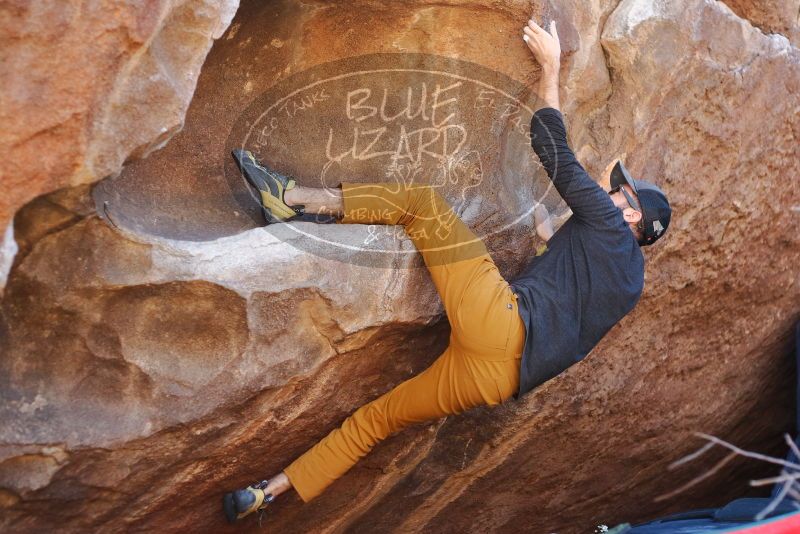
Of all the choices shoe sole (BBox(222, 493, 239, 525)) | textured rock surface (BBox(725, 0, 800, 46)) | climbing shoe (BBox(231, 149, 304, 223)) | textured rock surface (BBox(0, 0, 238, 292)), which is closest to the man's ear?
climbing shoe (BBox(231, 149, 304, 223))

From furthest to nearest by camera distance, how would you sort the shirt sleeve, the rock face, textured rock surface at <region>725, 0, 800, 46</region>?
textured rock surface at <region>725, 0, 800, 46</region>, the shirt sleeve, the rock face

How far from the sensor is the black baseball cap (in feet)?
7.72

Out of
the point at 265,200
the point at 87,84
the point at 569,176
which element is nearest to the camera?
the point at 87,84

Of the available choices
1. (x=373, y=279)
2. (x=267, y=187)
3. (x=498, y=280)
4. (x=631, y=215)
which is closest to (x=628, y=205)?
(x=631, y=215)

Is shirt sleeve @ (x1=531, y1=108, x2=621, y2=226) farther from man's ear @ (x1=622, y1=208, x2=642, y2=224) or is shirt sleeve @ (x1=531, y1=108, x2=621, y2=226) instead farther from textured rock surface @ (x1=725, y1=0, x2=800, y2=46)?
textured rock surface @ (x1=725, y1=0, x2=800, y2=46)

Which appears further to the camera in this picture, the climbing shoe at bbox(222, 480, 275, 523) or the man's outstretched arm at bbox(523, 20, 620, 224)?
the climbing shoe at bbox(222, 480, 275, 523)

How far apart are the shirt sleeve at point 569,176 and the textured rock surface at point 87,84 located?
899mm

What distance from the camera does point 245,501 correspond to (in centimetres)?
242

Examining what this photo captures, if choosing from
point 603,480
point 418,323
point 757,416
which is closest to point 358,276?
point 418,323

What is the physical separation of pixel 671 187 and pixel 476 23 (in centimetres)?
84

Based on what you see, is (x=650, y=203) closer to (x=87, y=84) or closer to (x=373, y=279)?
(x=373, y=279)

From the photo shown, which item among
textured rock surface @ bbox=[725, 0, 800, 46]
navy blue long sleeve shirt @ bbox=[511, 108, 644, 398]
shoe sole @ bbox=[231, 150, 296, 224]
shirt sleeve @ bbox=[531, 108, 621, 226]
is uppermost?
shoe sole @ bbox=[231, 150, 296, 224]

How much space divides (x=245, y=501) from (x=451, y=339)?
0.75 metres

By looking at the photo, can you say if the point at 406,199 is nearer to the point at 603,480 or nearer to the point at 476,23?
the point at 476,23
